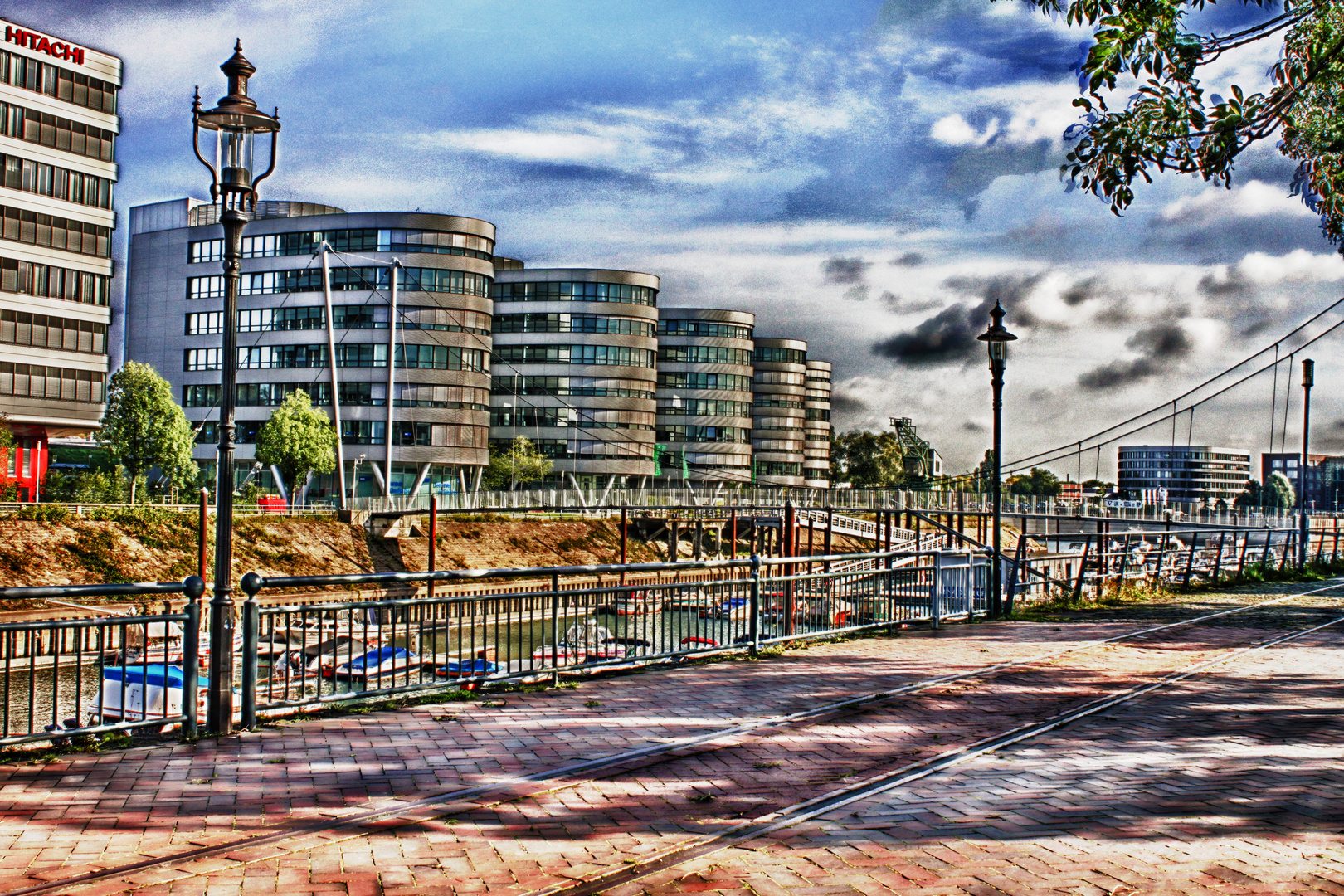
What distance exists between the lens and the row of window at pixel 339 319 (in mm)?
76812

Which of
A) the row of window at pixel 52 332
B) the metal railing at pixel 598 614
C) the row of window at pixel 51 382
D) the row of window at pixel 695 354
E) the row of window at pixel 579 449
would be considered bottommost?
the metal railing at pixel 598 614

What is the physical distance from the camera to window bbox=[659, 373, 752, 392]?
11300 centimetres

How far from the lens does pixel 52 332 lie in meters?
52.4

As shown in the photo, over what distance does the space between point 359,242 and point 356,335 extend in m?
6.51

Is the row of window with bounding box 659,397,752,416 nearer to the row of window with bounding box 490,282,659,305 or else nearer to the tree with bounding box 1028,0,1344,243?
the row of window with bounding box 490,282,659,305

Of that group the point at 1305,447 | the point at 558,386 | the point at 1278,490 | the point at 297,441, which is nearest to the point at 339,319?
the point at 297,441

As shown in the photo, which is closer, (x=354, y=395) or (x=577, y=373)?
(x=354, y=395)

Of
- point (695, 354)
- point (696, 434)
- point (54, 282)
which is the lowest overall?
point (696, 434)

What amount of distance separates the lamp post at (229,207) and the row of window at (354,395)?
68026 mm

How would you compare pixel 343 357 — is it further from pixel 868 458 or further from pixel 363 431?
pixel 868 458

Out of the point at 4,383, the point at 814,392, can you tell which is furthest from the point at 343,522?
the point at 814,392

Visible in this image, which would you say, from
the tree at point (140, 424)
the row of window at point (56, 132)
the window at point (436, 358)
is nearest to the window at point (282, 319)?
the window at point (436, 358)

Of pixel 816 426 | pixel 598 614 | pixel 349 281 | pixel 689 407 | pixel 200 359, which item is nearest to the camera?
pixel 598 614

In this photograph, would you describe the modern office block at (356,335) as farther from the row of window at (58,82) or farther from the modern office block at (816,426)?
the modern office block at (816,426)
